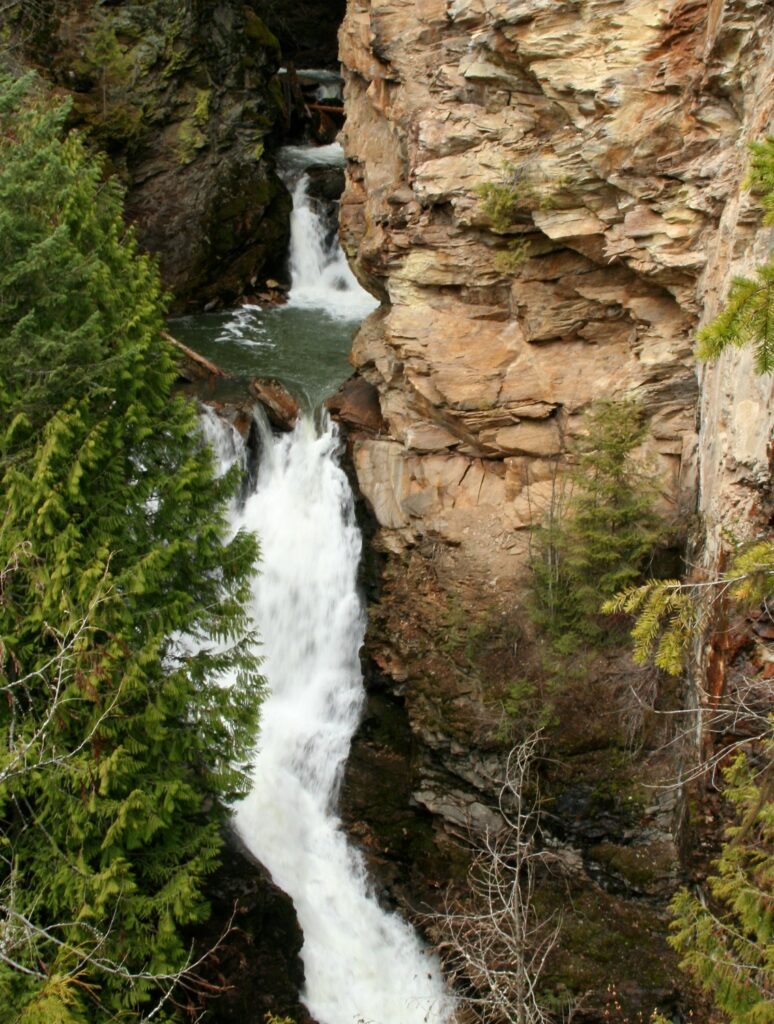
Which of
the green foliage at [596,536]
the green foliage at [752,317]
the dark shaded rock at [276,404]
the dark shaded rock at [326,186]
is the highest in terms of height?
the dark shaded rock at [326,186]

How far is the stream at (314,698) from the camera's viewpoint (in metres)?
11.8

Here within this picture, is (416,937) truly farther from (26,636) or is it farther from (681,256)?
(681,256)

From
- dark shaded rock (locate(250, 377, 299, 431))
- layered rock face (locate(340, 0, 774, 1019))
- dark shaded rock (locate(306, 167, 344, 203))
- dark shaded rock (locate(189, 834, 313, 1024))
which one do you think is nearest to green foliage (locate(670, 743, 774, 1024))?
layered rock face (locate(340, 0, 774, 1019))

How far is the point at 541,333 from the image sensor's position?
1355 centimetres

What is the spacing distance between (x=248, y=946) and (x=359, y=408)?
328 inches

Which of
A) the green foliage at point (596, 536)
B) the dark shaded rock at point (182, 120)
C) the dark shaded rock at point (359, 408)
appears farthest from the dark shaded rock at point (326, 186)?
the green foliage at point (596, 536)

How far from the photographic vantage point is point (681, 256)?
1177 cm

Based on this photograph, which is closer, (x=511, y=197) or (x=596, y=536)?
(x=596, y=536)

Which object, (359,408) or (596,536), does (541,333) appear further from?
(359,408)

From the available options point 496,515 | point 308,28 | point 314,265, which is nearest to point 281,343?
point 314,265

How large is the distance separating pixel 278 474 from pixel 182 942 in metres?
7.59

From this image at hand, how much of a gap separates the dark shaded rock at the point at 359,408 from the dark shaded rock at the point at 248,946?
6887 mm

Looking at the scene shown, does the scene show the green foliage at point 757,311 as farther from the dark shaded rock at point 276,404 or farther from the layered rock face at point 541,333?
the dark shaded rock at point 276,404

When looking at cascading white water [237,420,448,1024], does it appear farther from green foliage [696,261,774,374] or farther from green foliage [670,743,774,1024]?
green foliage [696,261,774,374]
